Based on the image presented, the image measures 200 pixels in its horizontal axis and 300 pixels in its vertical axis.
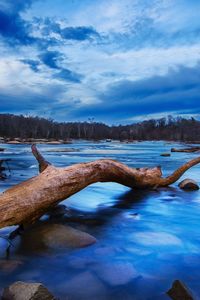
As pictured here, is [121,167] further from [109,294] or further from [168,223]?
[109,294]

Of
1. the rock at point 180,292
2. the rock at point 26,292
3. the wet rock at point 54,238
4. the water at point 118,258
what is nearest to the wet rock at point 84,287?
the water at point 118,258

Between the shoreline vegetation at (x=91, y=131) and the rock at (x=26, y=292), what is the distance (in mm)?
108158

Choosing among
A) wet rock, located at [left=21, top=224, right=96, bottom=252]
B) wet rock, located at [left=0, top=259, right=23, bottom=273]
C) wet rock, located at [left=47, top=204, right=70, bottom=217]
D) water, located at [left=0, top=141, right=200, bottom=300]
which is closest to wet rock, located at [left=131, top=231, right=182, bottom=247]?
water, located at [left=0, top=141, right=200, bottom=300]

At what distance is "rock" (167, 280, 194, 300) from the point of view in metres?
2.93

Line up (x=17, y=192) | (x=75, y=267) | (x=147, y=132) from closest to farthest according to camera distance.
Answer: (x=75, y=267)
(x=17, y=192)
(x=147, y=132)

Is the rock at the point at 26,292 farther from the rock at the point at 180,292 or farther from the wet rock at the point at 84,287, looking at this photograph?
the rock at the point at 180,292

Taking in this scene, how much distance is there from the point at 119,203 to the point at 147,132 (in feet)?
496

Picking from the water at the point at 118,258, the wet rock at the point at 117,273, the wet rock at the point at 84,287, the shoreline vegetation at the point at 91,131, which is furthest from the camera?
the shoreline vegetation at the point at 91,131

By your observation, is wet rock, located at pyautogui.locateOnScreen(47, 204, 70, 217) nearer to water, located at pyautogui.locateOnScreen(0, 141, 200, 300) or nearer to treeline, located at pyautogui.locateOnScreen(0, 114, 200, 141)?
water, located at pyautogui.locateOnScreen(0, 141, 200, 300)

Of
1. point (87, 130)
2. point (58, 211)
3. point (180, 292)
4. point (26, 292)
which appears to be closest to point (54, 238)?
point (58, 211)

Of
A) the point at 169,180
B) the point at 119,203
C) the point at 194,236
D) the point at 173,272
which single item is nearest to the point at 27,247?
the point at 173,272

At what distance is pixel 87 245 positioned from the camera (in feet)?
14.8

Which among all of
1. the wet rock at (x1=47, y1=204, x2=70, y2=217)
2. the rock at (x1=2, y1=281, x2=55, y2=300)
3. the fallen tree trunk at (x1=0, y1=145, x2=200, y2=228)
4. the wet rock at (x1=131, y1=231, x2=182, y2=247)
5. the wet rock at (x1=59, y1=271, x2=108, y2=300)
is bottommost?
the wet rock at (x1=131, y1=231, x2=182, y2=247)

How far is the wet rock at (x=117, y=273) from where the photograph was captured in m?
3.48
